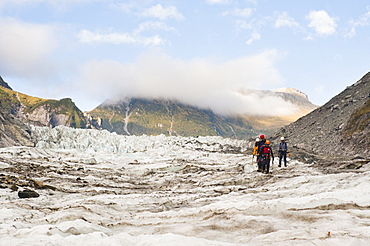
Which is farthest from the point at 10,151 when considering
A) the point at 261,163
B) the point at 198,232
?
the point at 198,232

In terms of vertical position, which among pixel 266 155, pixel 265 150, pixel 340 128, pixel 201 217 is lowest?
pixel 201 217

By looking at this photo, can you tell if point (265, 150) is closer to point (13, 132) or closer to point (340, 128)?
point (340, 128)

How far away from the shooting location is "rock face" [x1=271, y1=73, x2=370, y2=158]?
51.8m

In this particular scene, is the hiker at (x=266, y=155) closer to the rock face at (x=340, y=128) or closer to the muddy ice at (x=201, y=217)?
the muddy ice at (x=201, y=217)

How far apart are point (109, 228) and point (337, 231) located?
665 cm

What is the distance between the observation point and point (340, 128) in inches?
2473

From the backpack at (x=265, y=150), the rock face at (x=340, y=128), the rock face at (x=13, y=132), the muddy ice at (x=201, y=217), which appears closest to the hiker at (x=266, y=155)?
the backpack at (x=265, y=150)

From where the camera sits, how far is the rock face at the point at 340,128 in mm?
51750

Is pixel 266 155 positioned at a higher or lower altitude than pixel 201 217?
higher

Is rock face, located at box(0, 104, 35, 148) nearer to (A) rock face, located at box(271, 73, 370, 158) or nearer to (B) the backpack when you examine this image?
(B) the backpack

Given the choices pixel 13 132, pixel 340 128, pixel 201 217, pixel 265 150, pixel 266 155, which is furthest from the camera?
pixel 13 132

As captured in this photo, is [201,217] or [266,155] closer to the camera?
[201,217]

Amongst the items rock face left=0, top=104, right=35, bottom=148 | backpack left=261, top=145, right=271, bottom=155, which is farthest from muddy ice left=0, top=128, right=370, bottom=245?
rock face left=0, top=104, right=35, bottom=148

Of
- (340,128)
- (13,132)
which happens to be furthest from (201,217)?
(13,132)
